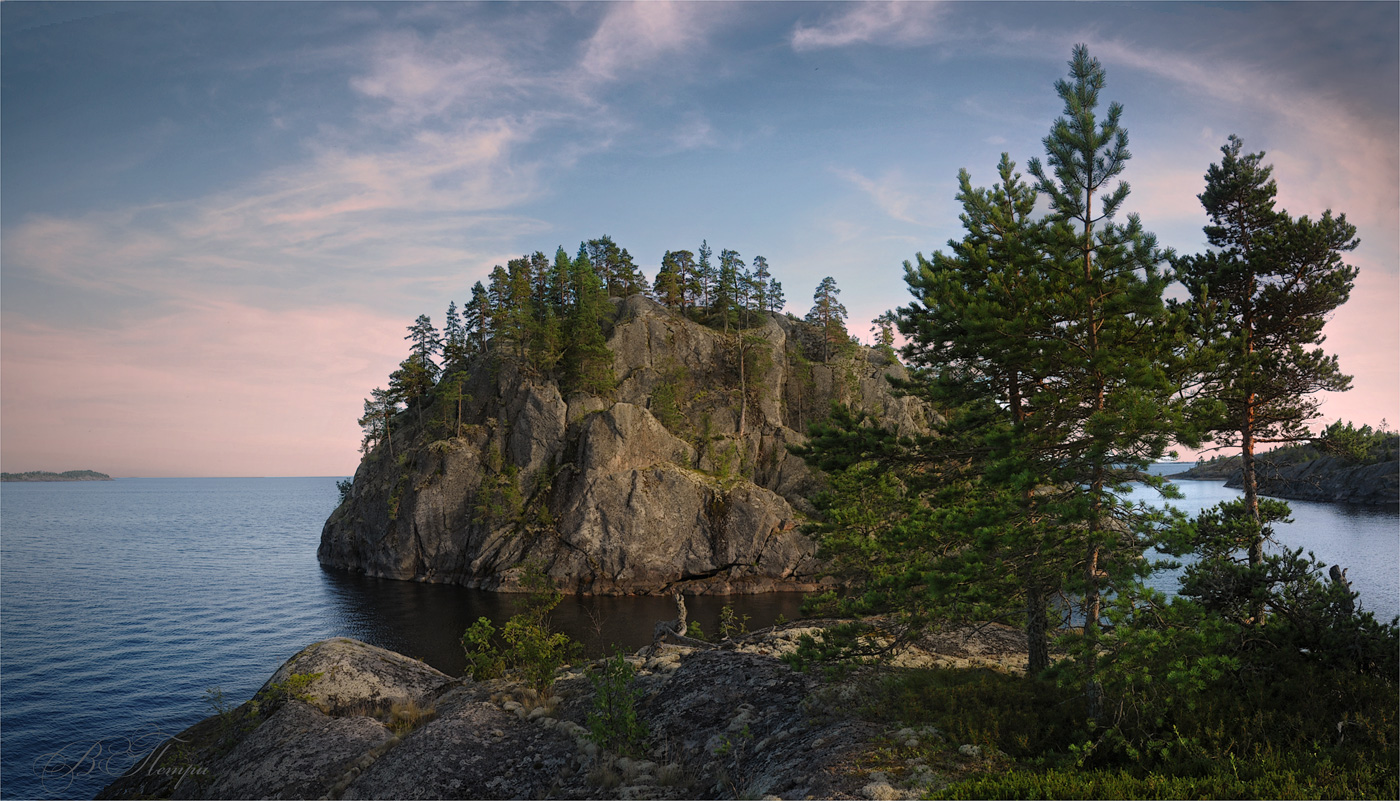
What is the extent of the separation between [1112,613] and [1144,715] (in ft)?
7.34

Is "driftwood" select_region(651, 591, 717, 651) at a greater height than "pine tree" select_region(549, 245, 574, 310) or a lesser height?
lesser

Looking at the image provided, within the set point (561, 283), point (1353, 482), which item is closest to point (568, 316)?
point (561, 283)

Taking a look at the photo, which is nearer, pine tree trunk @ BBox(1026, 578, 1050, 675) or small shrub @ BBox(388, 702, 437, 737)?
pine tree trunk @ BBox(1026, 578, 1050, 675)

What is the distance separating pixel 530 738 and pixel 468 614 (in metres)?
33.8

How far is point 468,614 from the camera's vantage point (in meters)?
46.4

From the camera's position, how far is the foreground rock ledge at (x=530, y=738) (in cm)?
1268

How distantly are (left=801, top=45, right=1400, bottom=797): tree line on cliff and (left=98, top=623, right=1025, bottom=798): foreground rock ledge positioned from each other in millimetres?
2558

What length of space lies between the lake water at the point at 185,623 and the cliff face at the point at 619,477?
11.5 feet

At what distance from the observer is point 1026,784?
912 centimetres

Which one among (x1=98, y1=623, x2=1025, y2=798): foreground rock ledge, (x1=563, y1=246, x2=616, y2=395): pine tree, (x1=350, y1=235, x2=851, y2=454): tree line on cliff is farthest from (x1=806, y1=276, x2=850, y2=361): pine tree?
(x1=98, y1=623, x2=1025, y2=798): foreground rock ledge

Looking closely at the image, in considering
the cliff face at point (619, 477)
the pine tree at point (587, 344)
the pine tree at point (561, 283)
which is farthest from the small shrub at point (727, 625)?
the pine tree at point (561, 283)

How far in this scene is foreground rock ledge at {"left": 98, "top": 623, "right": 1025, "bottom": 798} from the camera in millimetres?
12680

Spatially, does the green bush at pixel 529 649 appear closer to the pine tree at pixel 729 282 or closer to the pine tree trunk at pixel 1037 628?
the pine tree trunk at pixel 1037 628

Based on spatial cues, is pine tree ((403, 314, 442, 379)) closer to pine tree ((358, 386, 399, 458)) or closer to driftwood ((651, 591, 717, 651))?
pine tree ((358, 386, 399, 458))
